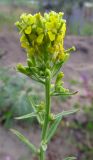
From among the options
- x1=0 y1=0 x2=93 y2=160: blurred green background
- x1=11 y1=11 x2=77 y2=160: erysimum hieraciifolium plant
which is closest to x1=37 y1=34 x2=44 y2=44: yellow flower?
x1=11 y1=11 x2=77 y2=160: erysimum hieraciifolium plant

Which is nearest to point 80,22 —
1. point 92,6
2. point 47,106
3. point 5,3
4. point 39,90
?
point 92,6

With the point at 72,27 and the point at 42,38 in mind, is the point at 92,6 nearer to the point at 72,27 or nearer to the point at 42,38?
the point at 72,27

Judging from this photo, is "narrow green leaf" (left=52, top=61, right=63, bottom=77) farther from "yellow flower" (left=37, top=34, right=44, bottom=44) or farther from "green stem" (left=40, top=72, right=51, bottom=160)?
"yellow flower" (left=37, top=34, right=44, bottom=44)

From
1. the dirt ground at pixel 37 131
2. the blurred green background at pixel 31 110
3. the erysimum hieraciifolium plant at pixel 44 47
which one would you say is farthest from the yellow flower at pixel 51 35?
the dirt ground at pixel 37 131

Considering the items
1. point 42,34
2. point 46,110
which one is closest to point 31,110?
point 46,110

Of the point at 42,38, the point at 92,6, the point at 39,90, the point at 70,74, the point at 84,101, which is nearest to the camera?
the point at 42,38

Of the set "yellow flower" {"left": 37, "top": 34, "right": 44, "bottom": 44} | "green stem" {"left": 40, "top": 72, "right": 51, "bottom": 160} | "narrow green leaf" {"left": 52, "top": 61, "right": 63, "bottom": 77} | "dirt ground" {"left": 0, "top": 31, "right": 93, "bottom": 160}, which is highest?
"yellow flower" {"left": 37, "top": 34, "right": 44, "bottom": 44}

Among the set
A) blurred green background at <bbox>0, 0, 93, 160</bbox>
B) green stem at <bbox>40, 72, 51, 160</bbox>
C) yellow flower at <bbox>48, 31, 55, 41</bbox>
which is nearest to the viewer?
yellow flower at <bbox>48, 31, 55, 41</bbox>

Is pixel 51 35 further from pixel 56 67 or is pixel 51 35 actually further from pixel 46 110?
pixel 46 110
